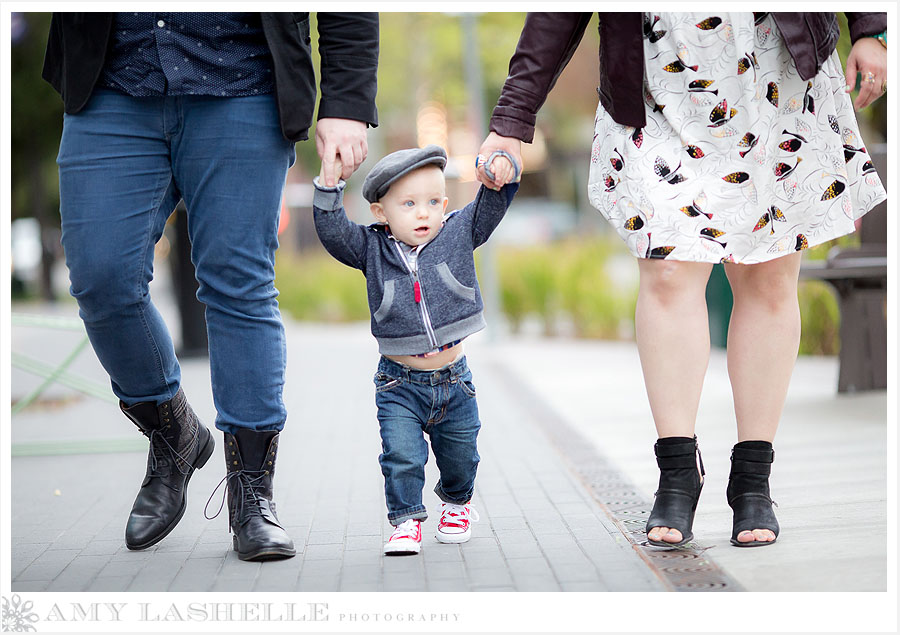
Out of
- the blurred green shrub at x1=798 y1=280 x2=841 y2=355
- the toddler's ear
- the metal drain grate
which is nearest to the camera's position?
the metal drain grate

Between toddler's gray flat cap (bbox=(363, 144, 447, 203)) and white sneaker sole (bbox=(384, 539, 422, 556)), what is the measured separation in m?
0.87

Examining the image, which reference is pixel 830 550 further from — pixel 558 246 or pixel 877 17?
pixel 558 246

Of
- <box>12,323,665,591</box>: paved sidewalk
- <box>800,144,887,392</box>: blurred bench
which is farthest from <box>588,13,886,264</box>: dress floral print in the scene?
<box>800,144,887,392</box>: blurred bench

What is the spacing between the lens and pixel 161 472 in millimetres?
2959

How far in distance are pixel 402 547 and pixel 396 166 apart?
95cm

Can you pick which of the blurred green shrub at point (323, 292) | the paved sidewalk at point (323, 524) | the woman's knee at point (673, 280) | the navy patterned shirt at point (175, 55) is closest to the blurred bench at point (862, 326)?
the paved sidewalk at point (323, 524)

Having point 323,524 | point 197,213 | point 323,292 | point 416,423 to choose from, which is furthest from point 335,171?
point 323,292

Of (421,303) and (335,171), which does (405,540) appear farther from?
(335,171)

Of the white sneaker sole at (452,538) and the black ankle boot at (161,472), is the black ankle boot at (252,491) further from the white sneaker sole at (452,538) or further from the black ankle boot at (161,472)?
the white sneaker sole at (452,538)

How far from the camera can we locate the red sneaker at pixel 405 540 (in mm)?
2768

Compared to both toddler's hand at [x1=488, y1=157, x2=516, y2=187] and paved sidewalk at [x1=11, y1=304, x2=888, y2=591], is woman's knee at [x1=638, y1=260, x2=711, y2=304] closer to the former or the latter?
toddler's hand at [x1=488, y1=157, x2=516, y2=187]

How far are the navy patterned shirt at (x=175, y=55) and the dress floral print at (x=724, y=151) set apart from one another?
96 centimetres

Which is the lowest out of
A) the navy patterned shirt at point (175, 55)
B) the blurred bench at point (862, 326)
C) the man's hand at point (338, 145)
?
the blurred bench at point (862, 326)

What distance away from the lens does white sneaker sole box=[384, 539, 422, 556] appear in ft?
9.07
